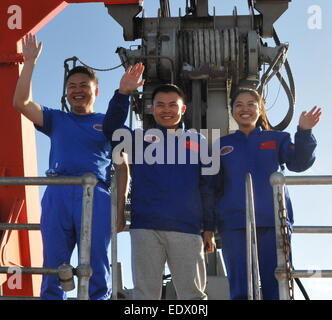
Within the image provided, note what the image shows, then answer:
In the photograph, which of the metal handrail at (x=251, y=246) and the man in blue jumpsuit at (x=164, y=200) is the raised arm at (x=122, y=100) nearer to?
the man in blue jumpsuit at (x=164, y=200)

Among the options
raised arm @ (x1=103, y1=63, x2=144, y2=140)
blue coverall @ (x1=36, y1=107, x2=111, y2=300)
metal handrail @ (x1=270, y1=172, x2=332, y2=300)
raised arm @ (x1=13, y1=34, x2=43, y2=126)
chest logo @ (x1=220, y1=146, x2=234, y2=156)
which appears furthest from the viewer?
chest logo @ (x1=220, y1=146, x2=234, y2=156)

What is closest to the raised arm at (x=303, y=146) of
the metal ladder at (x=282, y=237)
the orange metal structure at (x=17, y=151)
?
the metal ladder at (x=282, y=237)

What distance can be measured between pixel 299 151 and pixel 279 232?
3.10ft

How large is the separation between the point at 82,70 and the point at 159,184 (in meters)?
1.01

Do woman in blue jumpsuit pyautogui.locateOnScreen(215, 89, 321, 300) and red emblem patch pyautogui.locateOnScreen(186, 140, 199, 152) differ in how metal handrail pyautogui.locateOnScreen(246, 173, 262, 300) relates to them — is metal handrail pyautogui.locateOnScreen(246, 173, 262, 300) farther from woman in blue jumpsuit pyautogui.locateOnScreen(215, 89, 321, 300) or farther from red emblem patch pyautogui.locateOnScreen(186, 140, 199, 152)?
red emblem patch pyautogui.locateOnScreen(186, 140, 199, 152)

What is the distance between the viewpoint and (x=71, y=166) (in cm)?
385

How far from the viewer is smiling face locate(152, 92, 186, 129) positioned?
3955 millimetres

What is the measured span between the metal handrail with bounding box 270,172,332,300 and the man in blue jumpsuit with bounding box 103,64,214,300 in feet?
2.26

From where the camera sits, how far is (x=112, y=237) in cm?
336

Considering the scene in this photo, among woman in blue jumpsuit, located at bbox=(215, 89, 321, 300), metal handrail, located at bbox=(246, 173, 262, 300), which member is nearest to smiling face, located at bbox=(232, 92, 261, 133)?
woman in blue jumpsuit, located at bbox=(215, 89, 321, 300)

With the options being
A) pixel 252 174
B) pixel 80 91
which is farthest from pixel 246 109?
pixel 80 91

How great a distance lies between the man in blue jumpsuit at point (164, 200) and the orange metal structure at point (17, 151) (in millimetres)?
1755
